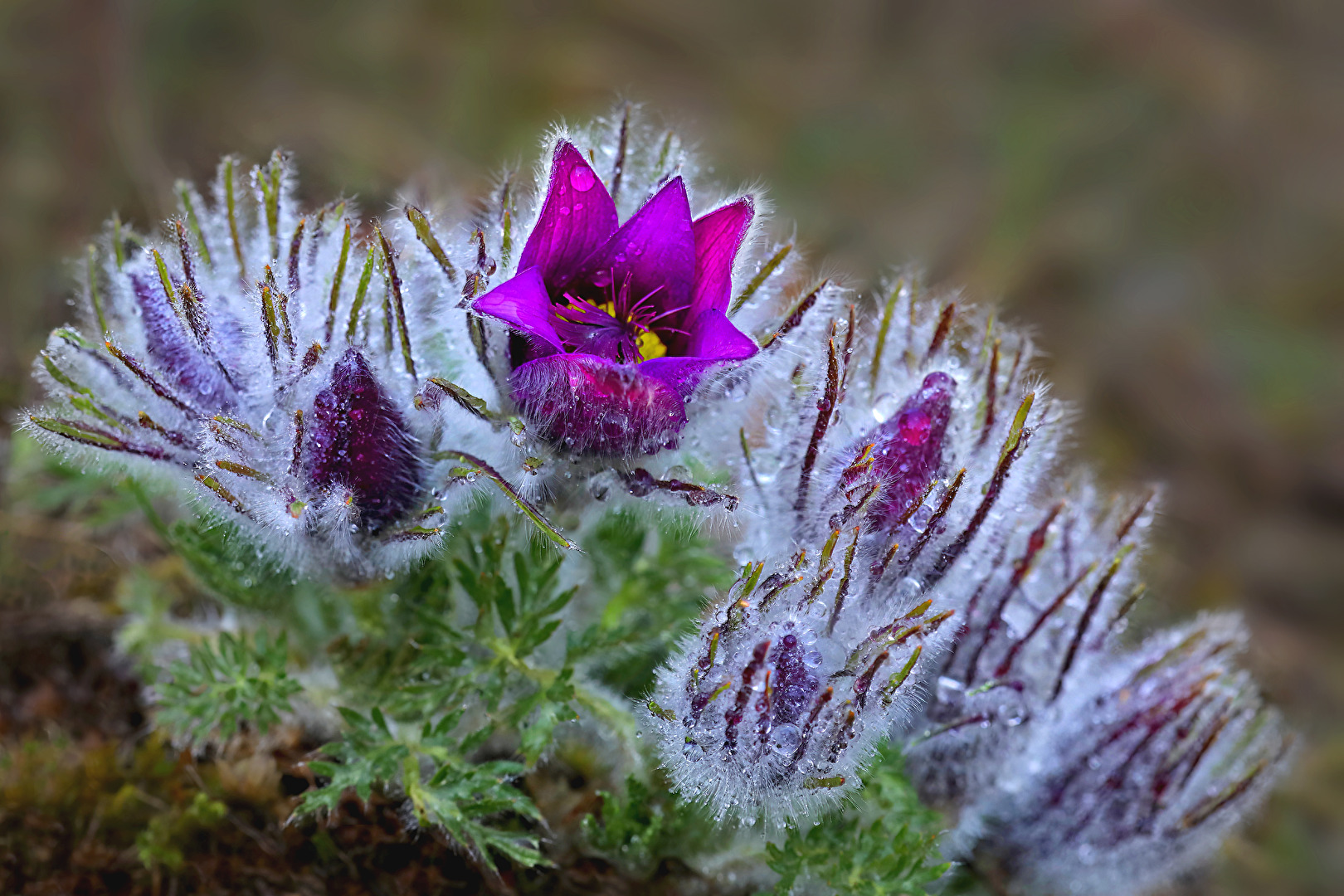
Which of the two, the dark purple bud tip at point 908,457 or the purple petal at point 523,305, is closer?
the purple petal at point 523,305

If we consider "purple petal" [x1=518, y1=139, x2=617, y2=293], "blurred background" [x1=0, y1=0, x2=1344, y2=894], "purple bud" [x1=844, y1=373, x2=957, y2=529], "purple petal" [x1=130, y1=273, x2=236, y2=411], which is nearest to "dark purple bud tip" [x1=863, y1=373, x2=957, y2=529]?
"purple bud" [x1=844, y1=373, x2=957, y2=529]

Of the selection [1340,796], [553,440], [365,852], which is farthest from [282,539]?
[1340,796]

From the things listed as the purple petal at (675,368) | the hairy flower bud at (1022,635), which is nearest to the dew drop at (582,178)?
the purple petal at (675,368)

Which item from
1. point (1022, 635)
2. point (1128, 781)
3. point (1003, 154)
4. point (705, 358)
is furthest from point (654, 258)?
point (1003, 154)

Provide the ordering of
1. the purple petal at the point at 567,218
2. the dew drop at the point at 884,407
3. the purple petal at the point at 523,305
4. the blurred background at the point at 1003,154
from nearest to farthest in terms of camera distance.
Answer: the purple petal at the point at 523,305
the purple petal at the point at 567,218
the dew drop at the point at 884,407
the blurred background at the point at 1003,154

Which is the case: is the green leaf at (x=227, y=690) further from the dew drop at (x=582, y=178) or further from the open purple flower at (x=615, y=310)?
the dew drop at (x=582, y=178)
